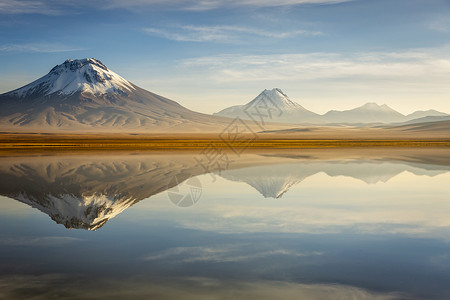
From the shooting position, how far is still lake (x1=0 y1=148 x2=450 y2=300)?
6.27 meters

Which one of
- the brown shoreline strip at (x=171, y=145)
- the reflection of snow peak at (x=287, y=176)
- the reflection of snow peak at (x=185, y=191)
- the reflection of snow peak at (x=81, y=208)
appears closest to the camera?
the reflection of snow peak at (x=81, y=208)

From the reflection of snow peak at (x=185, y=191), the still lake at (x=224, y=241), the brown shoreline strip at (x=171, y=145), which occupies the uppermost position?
the brown shoreline strip at (x=171, y=145)

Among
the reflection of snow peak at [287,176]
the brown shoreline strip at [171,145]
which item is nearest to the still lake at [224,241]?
the reflection of snow peak at [287,176]

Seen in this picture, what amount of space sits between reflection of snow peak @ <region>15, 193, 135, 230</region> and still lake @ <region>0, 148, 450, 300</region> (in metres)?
0.03

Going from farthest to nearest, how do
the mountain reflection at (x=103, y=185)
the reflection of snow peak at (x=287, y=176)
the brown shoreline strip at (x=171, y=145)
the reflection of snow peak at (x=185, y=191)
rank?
the brown shoreline strip at (x=171, y=145), the reflection of snow peak at (x=287, y=176), the reflection of snow peak at (x=185, y=191), the mountain reflection at (x=103, y=185)

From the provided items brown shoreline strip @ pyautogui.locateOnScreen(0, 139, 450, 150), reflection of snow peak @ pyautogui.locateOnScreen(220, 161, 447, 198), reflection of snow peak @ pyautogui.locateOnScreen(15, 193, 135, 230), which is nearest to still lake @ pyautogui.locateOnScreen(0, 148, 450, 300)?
reflection of snow peak @ pyautogui.locateOnScreen(15, 193, 135, 230)

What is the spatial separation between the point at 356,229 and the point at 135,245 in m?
4.66

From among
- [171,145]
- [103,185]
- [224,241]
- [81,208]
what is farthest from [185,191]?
[171,145]

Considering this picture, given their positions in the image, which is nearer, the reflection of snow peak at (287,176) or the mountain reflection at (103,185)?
the mountain reflection at (103,185)

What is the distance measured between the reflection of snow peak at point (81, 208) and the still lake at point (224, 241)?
0.11ft

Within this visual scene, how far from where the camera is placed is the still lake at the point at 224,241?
20.6 ft

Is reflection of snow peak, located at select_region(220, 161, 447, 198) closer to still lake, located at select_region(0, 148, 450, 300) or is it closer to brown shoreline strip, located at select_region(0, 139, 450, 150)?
still lake, located at select_region(0, 148, 450, 300)

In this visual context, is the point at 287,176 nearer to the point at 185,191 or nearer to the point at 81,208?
the point at 185,191

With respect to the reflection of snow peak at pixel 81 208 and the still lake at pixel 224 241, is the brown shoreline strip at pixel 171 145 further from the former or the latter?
the reflection of snow peak at pixel 81 208
